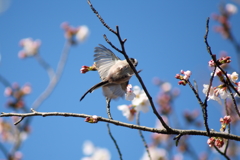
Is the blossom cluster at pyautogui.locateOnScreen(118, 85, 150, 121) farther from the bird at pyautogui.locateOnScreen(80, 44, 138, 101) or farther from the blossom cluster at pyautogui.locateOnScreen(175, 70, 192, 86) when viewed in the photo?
the blossom cluster at pyautogui.locateOnScreen(175, 70, 192, 86)

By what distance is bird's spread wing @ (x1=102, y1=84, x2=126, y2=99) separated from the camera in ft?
7.94

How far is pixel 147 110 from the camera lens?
2.97 meters

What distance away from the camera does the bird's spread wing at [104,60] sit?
2.47 m

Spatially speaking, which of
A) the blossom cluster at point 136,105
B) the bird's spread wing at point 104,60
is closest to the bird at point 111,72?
the bird's spread wing at point 104,60

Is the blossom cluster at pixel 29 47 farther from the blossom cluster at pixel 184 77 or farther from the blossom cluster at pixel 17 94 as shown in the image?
the blossom cluster at pixel 184 77

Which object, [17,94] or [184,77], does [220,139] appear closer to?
[184,77]

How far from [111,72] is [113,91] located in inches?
7.0

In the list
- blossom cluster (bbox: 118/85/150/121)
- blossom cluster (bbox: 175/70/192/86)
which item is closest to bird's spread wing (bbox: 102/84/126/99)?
Answer: blossom cluster (bbox: 118/85/150/121)

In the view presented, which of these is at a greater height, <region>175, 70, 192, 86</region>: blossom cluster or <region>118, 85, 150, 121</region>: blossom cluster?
<region>118, 85, 150, 121</region>: blossom cluster

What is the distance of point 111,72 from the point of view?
→ 2424 millimetres

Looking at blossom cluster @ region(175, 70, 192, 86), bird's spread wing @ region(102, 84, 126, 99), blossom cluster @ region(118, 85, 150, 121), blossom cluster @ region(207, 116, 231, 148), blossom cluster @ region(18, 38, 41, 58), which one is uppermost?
blossom cluster @ region(18, 38, 41, 58)

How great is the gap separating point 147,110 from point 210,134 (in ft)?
4.15

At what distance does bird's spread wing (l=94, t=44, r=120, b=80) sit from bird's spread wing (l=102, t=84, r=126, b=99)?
0.10 meters

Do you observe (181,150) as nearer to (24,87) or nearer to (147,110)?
(147,110)
